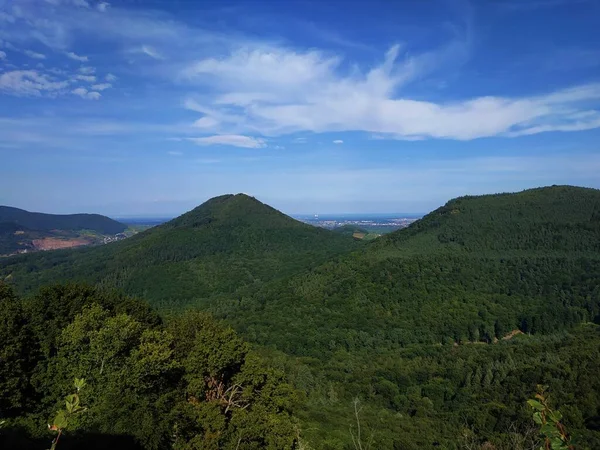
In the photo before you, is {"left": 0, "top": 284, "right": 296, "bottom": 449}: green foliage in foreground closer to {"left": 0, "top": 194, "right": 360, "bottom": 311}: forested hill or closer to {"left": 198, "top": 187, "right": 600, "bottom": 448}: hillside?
{"left": 198, "top": 187, "right": 600, "bottom": 448}: hillside

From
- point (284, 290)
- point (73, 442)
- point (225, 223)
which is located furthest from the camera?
point (225, 223)

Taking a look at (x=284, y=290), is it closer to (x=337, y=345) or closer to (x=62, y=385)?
(x=337, y=345)

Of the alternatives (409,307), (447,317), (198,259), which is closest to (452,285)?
(447,317)

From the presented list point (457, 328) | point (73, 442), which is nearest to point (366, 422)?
point (73, 442)

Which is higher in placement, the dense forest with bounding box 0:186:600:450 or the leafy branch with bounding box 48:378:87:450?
the leafy branch with bounding box 48:378:87:450

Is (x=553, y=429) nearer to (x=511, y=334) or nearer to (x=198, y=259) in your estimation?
(x=511, y=334)

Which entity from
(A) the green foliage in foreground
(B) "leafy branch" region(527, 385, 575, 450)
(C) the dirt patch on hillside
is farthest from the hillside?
(B) "leafy branch" region(527, 385, 575, 450)

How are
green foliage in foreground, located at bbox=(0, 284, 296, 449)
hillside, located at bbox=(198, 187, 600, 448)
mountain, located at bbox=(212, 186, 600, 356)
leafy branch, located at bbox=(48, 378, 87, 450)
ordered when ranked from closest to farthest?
1. leafy branch, located at bbox=(48, 378, 87, 450)
2. green foliage in foreground, located at bbox=(0, 284, 296, 449)
3. hillside, located at bbox=(198, 187, 600, 448)
4. mountain, located at bbox=(212, 186, 600, 356)
